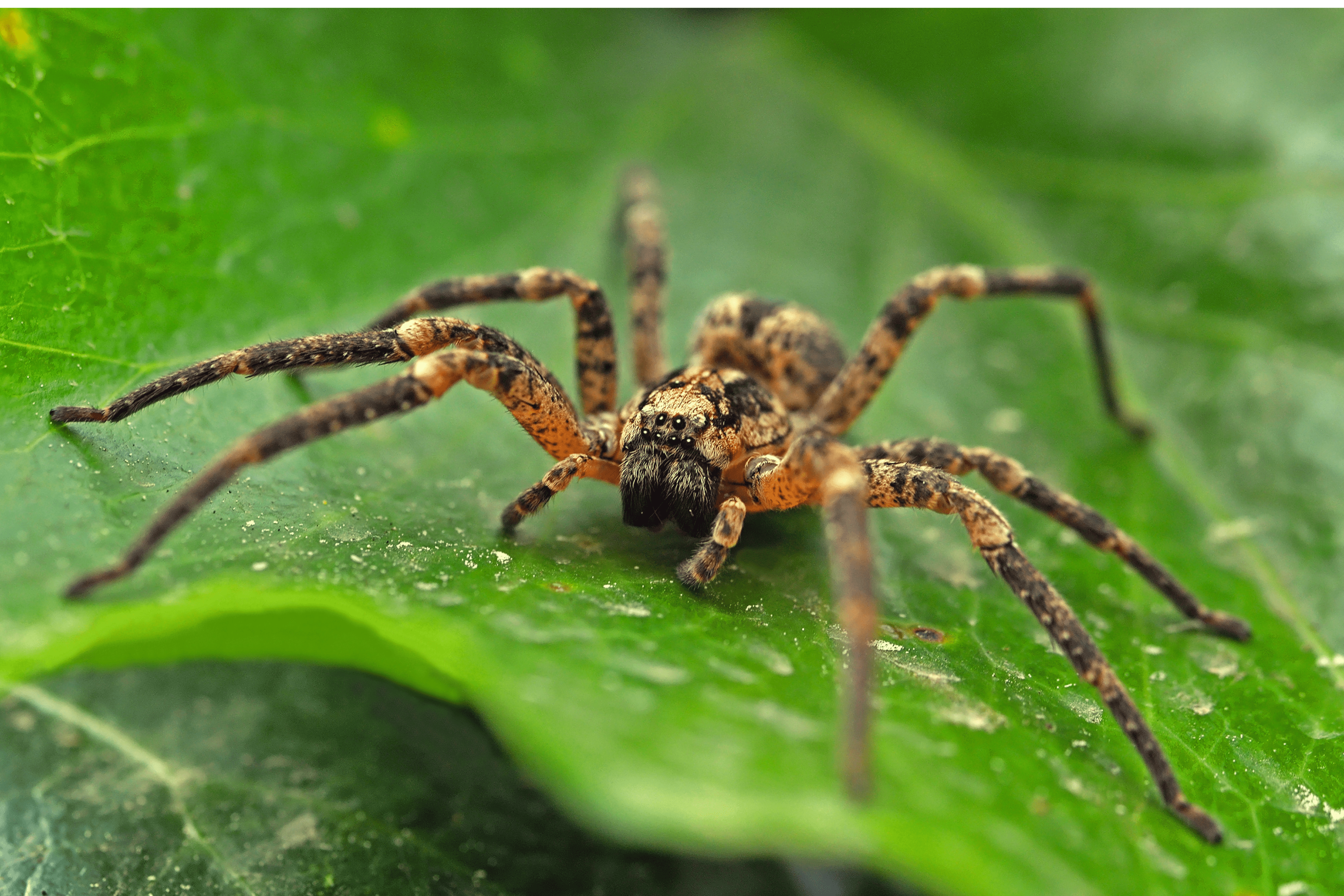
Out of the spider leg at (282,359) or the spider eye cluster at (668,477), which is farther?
the spider eye cluster at (668,477)

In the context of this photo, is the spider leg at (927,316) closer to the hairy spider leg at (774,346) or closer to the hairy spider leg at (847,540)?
the hairy spider leg at (774,346)

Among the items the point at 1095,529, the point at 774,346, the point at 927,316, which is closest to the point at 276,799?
the point at 774,346

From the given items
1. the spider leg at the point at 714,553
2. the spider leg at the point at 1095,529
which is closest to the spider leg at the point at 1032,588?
the spider leg at the point at 1095,529

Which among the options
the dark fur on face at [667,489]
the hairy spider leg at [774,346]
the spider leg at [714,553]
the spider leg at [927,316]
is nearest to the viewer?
the spider leg at [714,553]

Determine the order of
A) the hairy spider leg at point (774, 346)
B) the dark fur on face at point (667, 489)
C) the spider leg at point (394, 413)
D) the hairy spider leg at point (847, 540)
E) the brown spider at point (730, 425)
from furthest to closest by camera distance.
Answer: the hairy spider leg at point (774, 346) → the dark fur on face at point (667, 489) → the brown spider at point (730, 425) → the spider leg at point (394, 413) → the hairy spider leg at point (847, 540)

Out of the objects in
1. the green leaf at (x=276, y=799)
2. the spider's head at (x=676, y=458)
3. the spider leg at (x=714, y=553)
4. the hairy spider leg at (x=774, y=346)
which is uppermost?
the hairy spider leg at (x=774, y=346)
